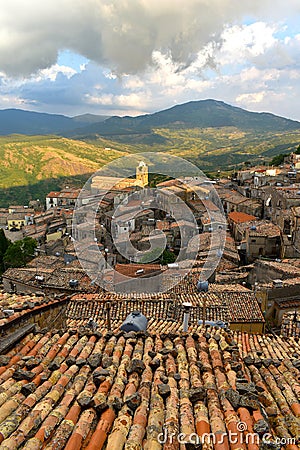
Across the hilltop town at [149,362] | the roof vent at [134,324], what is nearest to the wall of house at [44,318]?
the hilltop town at [149,362]

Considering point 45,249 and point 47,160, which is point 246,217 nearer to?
point 45,249

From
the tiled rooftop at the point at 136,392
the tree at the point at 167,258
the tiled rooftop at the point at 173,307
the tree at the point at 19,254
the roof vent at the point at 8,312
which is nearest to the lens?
the tiled rooftop at the point at 136,392

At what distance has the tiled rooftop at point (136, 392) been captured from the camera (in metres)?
2.57

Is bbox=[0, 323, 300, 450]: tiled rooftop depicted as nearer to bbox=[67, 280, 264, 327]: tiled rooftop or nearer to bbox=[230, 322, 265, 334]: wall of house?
bbox=[67, 280, 264, 327]: tiled rooftop

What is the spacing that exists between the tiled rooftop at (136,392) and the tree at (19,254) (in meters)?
24.4

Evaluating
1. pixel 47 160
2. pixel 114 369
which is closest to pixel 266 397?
pixel 114 369

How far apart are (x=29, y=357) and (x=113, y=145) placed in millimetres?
139797

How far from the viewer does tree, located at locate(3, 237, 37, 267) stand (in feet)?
89.7

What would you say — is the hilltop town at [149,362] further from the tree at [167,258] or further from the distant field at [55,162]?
the distant field at [55,162]

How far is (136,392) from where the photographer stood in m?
3.13

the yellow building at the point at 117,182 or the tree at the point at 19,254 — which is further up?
the yellow building at the point at 117,182

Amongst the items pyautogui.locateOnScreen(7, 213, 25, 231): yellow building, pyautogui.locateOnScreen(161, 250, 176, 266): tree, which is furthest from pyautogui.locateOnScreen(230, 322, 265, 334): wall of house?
pyautogui.locateOnScreen(7, 213, 25, 231): yellow building

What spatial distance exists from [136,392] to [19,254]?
26635mm

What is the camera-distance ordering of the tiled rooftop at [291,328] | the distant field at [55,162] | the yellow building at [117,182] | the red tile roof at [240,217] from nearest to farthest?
the tiled rooftop at [291,328] → the yellow building at [117,182] → the red tile roof at [240,217] → the distant field at [55,162]
